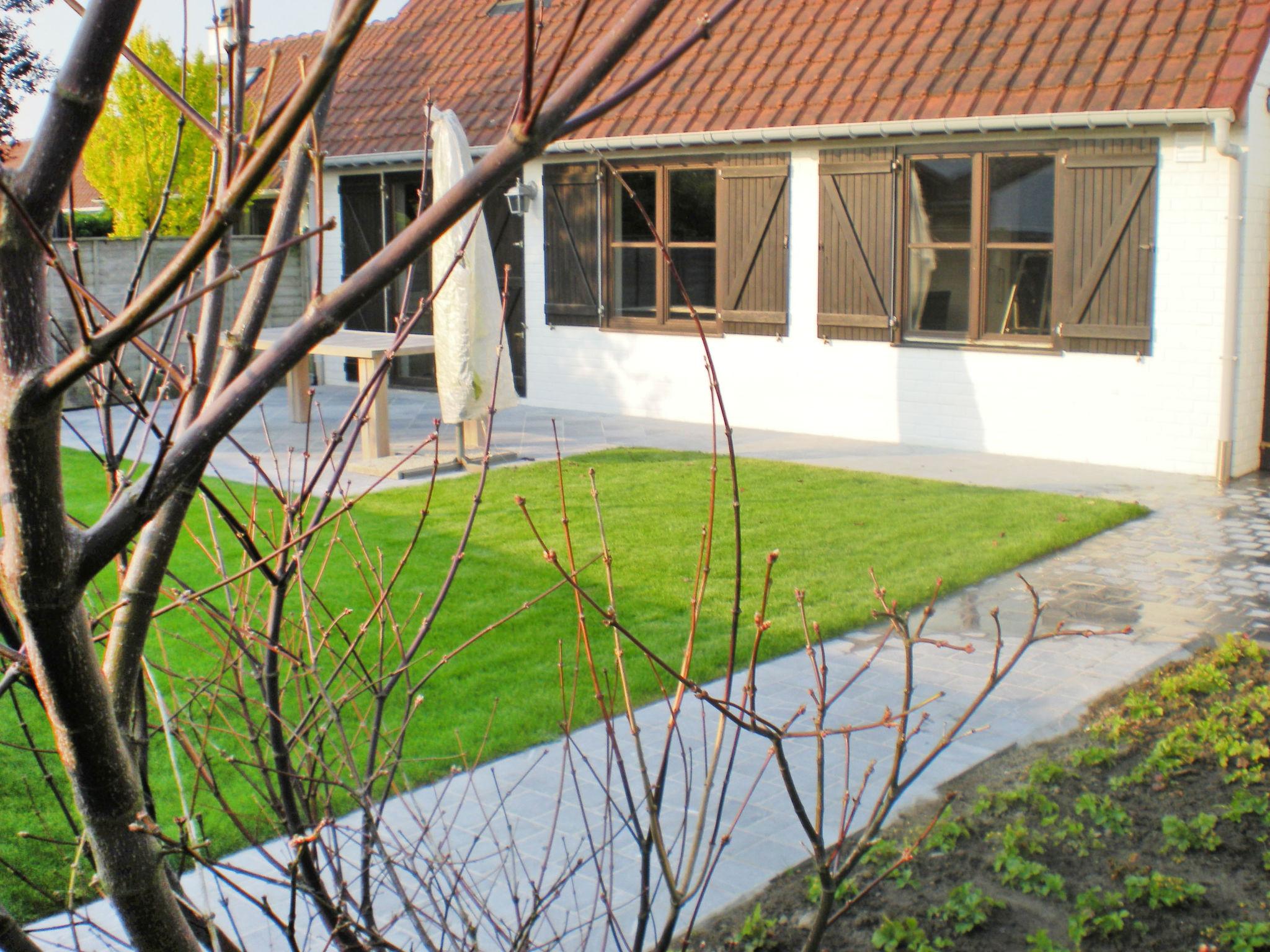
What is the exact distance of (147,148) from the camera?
1736cm

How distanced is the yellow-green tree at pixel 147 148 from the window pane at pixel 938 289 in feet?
32.5

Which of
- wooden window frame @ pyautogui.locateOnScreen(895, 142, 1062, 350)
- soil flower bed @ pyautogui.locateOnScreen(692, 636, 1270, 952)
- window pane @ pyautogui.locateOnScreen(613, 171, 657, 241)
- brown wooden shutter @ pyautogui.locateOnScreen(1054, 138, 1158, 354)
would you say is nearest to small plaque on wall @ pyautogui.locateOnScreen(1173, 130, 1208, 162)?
brown wooden shutter @ pyautogui.locateOnScreen(1054, 138, 1158, 354)

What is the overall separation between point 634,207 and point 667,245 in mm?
969

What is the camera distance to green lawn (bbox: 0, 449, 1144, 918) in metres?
4.93

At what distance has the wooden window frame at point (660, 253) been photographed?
13.2 m

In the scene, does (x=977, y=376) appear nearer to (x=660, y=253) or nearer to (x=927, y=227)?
(x=927, y=227)

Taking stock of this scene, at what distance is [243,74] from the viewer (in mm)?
1522

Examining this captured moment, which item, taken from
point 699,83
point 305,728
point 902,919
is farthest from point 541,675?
point 699,83

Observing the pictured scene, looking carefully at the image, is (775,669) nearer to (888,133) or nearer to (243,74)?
(243,74)

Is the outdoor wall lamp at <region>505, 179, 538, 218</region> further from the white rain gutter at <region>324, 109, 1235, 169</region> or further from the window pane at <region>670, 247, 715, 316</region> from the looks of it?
the window pane at <region>670, 247, 715, 316</region>

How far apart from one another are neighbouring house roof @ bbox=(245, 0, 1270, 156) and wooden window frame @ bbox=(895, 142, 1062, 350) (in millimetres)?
479

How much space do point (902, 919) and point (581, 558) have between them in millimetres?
4189

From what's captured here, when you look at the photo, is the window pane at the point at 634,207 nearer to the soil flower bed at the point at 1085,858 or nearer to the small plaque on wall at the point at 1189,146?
the small plaque on wall at the point at 1189,146

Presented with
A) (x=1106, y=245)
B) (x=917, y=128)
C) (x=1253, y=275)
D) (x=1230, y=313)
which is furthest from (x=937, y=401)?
(x=1253, y=275)
